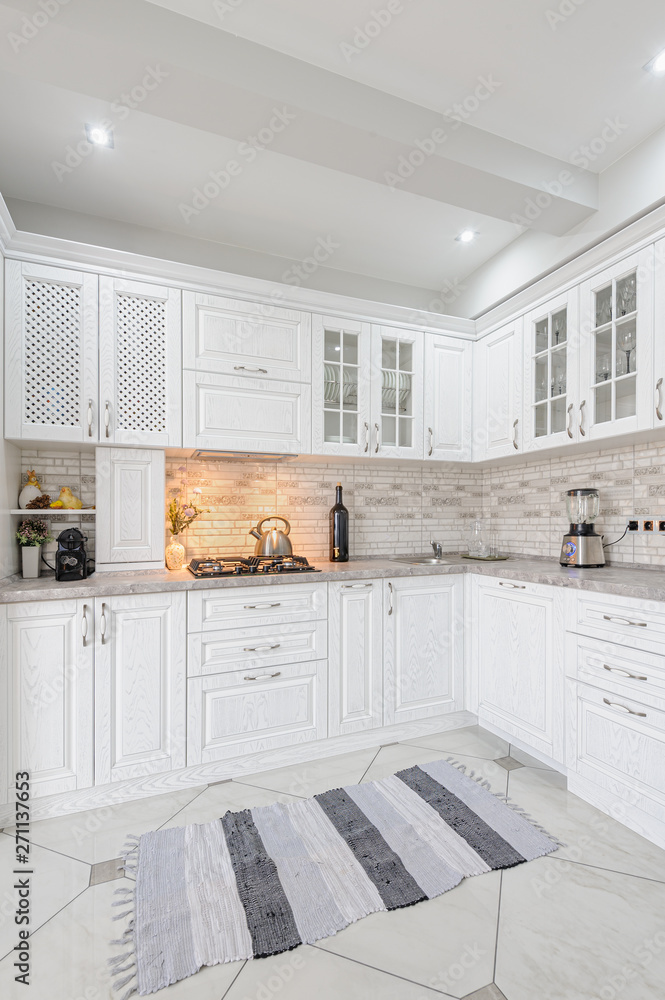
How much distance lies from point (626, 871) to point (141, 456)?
2.58 m

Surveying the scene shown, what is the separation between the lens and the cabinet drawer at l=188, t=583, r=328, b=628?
7.59 ft

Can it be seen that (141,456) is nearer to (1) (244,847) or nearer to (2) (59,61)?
(2) (59,61)

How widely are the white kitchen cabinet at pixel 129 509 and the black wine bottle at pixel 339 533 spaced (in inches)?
40.5

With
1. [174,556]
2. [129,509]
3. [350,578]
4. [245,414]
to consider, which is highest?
[245,414]

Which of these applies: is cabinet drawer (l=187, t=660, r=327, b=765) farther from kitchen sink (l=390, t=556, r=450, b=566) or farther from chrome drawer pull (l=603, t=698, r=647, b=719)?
chrome drawer pull (l=603, t=698, r=647, b=719)

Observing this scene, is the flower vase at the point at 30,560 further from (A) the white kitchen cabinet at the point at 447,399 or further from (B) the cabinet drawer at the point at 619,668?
(B) the cabinet drawer at the point at 619,668

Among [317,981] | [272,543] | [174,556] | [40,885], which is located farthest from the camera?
[272,543]

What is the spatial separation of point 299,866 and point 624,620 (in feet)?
4.98

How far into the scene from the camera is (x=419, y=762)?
250 centimetres

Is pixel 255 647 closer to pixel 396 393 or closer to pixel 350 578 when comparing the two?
pixel 350 578

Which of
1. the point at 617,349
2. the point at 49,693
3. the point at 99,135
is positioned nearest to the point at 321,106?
the point at 99,135

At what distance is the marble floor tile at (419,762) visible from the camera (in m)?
2.33

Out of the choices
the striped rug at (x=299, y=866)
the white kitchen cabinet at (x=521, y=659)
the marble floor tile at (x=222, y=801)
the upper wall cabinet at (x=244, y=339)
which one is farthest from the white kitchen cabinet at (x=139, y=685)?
the white kitchen cabinet at (x=521, y=659)

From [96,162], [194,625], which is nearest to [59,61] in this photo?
[96,162]
